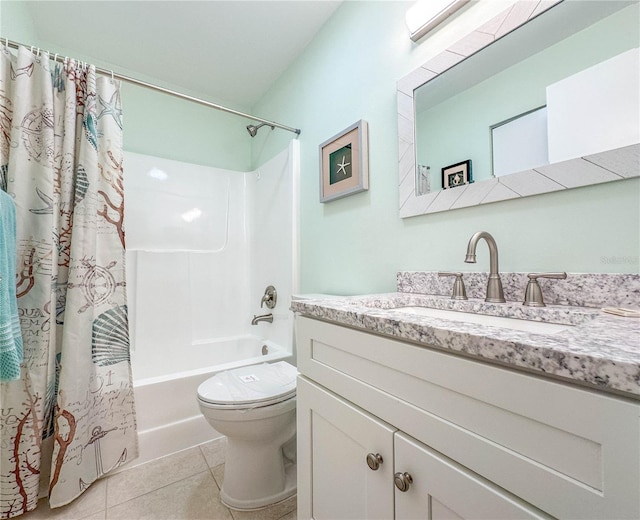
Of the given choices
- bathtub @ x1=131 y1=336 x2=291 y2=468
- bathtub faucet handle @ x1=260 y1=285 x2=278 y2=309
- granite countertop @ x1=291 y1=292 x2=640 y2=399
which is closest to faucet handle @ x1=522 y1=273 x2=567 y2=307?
granite countertop @ x1=291 y1=292 x2=640 y2=399

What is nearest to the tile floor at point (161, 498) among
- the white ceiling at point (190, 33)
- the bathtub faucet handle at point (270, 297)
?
the bathtub faucet handle at point (270, 297)

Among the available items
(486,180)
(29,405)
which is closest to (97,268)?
(29,405)

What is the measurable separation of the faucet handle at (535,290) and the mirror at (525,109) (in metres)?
0.24

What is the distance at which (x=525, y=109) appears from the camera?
897mm

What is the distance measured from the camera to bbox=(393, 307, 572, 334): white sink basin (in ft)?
2.27

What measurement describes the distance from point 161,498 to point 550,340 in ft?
5.12

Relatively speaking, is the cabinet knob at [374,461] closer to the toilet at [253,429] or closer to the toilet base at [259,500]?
the toilet at [253,429]

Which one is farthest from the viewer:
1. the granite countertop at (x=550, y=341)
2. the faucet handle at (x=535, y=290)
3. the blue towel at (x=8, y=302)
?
the blue towel at (x=8, y=302)

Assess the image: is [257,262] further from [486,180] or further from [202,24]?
[486,180]

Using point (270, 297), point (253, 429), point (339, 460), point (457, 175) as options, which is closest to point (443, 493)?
point (339, 460)

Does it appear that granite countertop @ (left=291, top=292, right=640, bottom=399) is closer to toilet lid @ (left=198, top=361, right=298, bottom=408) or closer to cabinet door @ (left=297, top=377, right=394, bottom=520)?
cabinet door @ (left=297, top=377, right=394, bottom=520)

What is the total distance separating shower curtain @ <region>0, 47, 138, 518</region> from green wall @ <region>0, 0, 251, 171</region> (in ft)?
2.57

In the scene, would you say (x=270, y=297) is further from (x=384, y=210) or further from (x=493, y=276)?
(x=493, y=276)

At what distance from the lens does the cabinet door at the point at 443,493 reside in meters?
0.46
